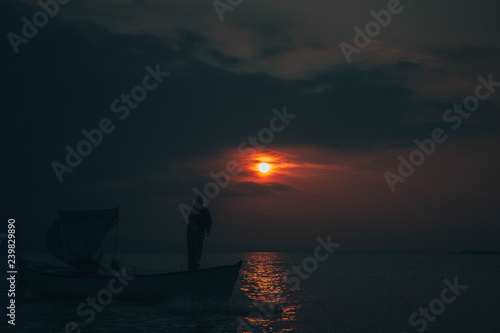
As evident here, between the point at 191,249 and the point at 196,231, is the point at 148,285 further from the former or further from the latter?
the point at 196,231

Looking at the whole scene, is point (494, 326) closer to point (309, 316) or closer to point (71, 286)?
point (309, 316)

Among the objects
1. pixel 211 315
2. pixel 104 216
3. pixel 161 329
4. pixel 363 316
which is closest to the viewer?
pixel 161 329

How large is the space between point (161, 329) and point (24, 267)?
16.1 meters

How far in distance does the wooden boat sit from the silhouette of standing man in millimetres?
A: 1388

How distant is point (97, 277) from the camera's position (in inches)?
961

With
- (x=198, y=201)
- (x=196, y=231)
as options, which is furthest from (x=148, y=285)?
(x=198, y=201)

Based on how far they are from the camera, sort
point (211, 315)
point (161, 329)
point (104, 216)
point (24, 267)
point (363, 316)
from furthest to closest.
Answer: point (24, 267) < point (104, 216) < point (363, 316) < point (211, 315) < point (161, 329)

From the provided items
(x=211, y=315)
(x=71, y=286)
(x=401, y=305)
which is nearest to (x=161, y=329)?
(x=211, y=315)

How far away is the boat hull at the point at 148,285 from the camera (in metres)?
22.2

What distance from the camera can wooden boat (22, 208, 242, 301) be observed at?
22438 mm

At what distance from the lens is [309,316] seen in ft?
82.8

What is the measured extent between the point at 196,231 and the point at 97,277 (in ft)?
20.5

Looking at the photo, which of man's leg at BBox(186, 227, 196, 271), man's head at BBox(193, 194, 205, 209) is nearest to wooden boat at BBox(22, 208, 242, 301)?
man's leg at BBox(186, 227, 196, 271)

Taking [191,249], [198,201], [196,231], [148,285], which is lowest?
[148,285]
